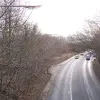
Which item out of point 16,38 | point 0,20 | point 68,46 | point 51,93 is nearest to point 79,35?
point 51,93

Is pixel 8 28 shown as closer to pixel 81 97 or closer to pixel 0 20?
pixel 0 20

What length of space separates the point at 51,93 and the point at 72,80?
8519 mm

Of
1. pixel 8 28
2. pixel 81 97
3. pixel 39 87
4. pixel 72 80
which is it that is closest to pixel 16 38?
pixel 8 28

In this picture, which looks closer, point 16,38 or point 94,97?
point 16,38

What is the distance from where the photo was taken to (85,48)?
4216cm

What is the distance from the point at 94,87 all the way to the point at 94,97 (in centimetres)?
471

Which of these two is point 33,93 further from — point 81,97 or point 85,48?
point 85,48

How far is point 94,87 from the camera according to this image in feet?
96.3

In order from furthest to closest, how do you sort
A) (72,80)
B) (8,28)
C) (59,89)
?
1. (72,80)
2. (59,89)
3. (8,28)

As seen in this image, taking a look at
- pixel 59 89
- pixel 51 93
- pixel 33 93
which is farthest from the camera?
pixel 59 89

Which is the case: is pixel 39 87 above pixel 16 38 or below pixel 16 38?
below

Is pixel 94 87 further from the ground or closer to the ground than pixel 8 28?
closer to the ground

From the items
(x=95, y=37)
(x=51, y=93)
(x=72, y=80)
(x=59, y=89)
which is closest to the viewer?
(x=51, y=93)

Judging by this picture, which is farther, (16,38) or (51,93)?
(51,93)
